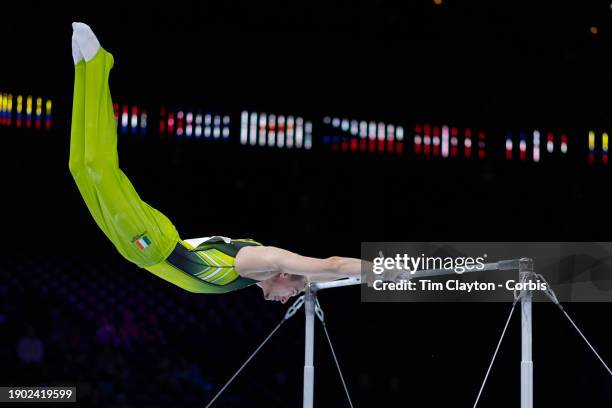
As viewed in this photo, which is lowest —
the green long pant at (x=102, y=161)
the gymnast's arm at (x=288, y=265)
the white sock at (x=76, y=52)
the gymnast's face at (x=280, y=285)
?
the gymnast's face at (x=280, y=285)

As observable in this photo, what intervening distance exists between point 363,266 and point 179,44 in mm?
4715

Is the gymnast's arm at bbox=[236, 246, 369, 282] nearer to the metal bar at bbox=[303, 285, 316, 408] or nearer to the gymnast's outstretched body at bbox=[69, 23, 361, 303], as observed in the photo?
the gymnast's outstretched body at bbox=[69, 23, 361, 303]

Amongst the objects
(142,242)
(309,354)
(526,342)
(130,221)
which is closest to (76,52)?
(130,221)

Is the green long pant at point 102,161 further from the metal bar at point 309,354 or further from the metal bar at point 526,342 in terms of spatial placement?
the metal bar at point 526,342

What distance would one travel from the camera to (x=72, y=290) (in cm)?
806

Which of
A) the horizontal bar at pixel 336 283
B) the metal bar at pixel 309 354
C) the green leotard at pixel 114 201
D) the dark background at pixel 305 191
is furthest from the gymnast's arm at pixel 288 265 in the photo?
the dark background at pixel 305 191

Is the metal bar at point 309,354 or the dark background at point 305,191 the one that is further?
the dark background at point 305,191

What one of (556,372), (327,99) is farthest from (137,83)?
(556,372)

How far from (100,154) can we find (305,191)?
4.55 m

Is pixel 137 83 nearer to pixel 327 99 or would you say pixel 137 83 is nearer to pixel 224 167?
pixel 224 167

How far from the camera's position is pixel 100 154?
4398 millimetres

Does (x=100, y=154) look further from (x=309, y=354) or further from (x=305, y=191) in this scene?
(x=305, y=191)

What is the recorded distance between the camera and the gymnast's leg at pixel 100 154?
4.37 meters

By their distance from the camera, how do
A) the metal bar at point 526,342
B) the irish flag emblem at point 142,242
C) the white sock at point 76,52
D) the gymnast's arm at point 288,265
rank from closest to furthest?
the metal bar at point 526,342 < the gymnast's arm at point 288,265 < the white sock at point 76,52 < the irish flag emblem at point 142,242
